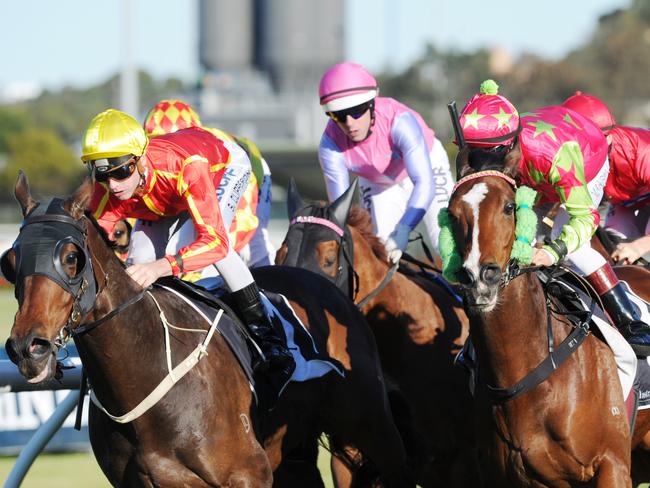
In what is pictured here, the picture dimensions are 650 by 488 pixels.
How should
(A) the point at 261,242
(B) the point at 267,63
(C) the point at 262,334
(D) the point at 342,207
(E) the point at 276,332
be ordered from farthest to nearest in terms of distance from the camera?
1. (B) the point at 267,63
2. (A) the point at 261,242
3. (D) the point at 342,207
4. (E) the point at 276,332
5. (C) the point at 262,334

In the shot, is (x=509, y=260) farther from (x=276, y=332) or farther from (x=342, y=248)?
(x=342, y=248)

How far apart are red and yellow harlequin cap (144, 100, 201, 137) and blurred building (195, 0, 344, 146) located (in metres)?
30.7

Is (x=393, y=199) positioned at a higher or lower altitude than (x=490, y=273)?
lower

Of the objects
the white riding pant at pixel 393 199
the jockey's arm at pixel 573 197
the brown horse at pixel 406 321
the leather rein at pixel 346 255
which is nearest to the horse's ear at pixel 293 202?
the brown horse at pixel 406 321

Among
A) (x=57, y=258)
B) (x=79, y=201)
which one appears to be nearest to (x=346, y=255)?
(x=79, y=201)

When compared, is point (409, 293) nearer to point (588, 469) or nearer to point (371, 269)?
point (371, 269)

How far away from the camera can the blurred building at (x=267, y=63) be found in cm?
4088

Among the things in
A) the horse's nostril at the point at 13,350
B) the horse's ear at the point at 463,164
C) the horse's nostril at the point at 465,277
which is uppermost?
the horse's ear at the point at 463,164

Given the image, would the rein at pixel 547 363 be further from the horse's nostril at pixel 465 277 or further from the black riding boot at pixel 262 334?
the black riding boot at pixel 262 334

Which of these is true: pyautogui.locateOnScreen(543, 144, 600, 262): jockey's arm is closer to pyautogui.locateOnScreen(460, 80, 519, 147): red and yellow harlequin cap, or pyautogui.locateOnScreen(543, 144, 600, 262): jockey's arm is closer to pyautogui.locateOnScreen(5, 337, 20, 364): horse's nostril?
pyautogui.locateOnScreen(460, 80, 519, 147): red and yellow harlequin cap

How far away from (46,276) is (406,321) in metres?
2.66

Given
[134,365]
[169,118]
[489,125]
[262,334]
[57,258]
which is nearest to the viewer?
[57,258]

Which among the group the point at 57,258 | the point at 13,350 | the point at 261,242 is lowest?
the point at 261,242

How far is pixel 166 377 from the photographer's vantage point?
4250 millimetres
